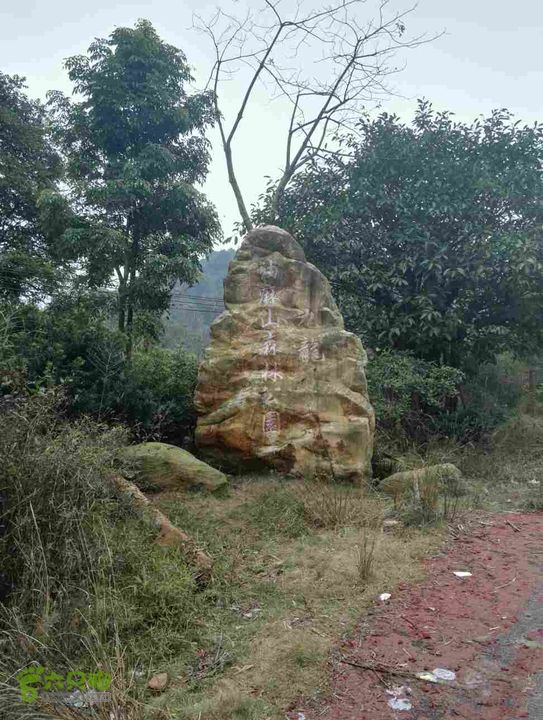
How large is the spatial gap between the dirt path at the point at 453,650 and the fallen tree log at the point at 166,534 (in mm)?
1187

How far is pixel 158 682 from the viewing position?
9.73ft

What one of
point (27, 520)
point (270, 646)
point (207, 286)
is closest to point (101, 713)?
point (270, 646)

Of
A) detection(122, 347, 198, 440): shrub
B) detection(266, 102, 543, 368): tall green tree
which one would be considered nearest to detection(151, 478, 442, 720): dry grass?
detection(122, 347, 198, 440): shrub

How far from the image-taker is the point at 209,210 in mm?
10945

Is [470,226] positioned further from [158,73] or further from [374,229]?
[158,73]

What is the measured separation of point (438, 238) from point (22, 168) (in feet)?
28.1

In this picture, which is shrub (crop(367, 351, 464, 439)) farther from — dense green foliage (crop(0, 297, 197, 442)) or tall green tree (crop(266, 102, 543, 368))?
dense green foliage (crop(0, 297, 197, 442))

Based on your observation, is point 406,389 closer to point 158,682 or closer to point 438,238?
point 438,238

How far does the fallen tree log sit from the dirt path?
3.89 ft

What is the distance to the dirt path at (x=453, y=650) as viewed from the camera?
2781mm

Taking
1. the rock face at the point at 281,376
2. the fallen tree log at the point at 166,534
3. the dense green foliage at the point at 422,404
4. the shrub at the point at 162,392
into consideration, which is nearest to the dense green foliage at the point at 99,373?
the shrub at the point at 162,392

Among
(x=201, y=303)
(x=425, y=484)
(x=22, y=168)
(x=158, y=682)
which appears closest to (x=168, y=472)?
(x=425, y=484)

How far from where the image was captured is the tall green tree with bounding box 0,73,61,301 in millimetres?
12445

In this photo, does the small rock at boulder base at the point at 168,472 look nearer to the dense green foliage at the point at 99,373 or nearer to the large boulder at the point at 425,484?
the dense green foliage at the point at 99,373
